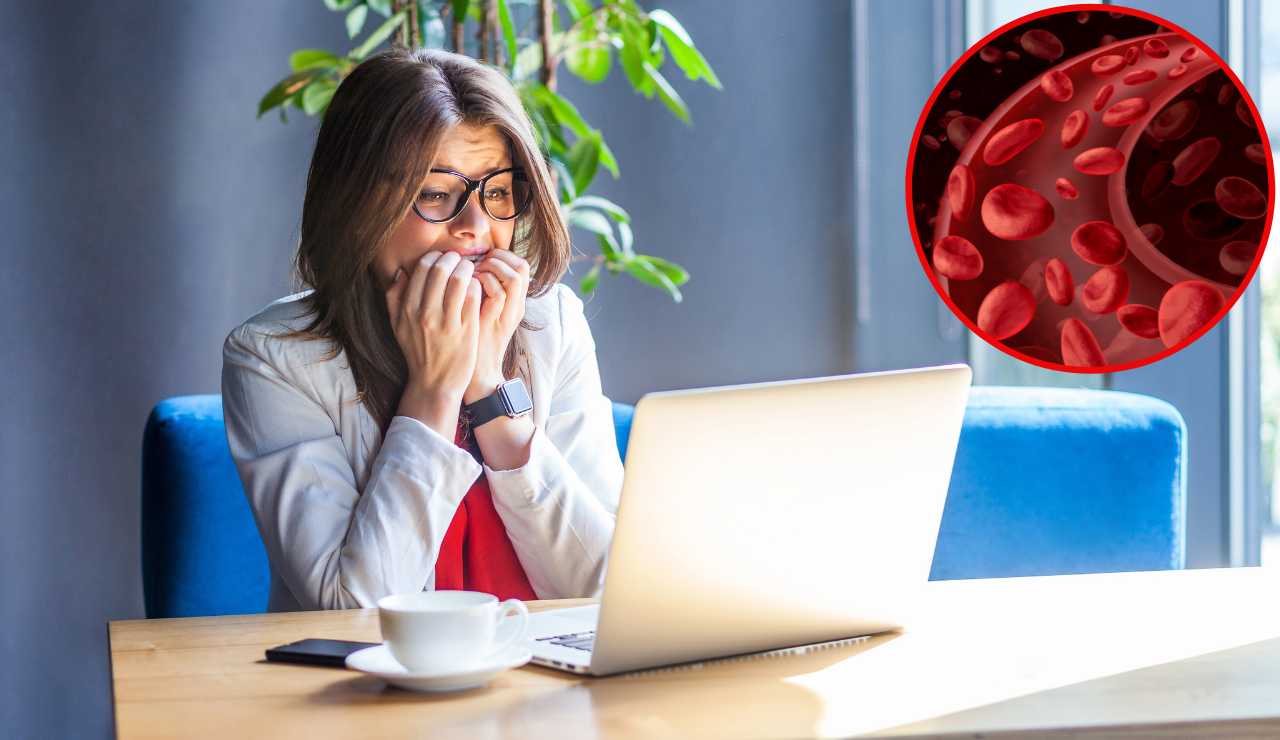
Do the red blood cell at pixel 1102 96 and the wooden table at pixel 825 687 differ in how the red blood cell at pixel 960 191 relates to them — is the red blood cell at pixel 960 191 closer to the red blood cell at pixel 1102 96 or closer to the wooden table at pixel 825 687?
the red blood cell at pixel 1102 96

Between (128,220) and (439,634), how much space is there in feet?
6.84

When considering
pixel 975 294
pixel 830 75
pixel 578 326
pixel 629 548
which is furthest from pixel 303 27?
pixel 629 548

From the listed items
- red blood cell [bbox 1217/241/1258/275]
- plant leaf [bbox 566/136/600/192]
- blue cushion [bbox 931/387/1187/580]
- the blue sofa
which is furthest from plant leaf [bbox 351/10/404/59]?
red blood cell [bbox 1217/241/1258/275]

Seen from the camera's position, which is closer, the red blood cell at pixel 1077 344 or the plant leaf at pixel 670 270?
the red blood cell at pixel 1077 344

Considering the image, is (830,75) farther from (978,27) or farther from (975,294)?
(975,294)

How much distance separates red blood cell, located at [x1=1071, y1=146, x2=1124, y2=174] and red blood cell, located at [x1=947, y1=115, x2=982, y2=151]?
0.30 feet

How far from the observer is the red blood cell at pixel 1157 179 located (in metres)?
1.07

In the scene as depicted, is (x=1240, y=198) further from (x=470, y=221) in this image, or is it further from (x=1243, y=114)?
(x=470, y=221)

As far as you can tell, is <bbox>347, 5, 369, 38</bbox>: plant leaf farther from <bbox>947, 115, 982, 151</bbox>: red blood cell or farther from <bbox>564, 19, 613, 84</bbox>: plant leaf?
<bbox>947, 115, 982, 151</bbox>: red blood cell

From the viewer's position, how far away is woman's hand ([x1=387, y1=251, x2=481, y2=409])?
1449mm

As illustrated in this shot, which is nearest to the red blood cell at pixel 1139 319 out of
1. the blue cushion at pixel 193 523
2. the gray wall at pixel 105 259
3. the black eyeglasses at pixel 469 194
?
the black eyeglasses at pixel 469 194

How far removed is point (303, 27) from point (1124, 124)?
2067 millimetres

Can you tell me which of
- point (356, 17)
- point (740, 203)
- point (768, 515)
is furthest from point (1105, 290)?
point (740, 203)

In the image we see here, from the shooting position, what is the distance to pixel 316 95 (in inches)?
87.8
